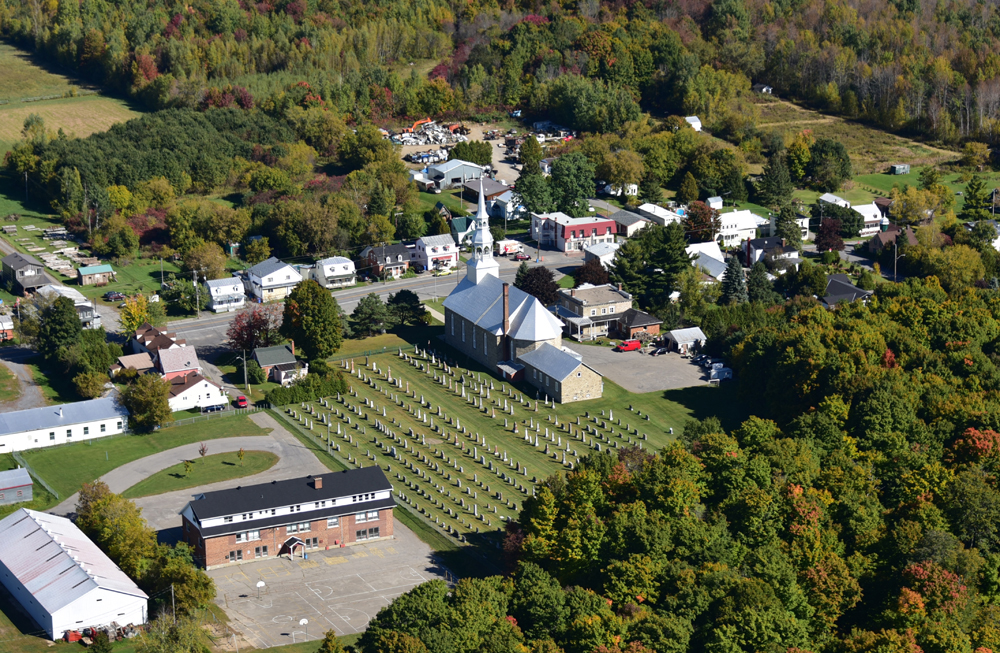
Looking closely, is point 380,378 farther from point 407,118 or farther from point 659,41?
point 659,41

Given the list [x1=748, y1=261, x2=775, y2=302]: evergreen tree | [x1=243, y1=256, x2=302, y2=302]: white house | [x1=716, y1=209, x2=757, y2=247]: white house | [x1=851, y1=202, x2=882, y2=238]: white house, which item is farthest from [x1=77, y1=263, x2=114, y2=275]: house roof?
[x1=851, y1=202, x2=882, y2=238]: white house

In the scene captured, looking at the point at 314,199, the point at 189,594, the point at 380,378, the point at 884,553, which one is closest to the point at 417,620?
the point at 189,594

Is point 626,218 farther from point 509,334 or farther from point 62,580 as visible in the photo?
point 62,580

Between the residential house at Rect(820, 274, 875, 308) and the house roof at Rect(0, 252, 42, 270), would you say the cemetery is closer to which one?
the residential house at Rect(820, 274, 875, 308)

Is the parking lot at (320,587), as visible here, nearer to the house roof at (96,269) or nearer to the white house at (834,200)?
the house roof at (96,269)

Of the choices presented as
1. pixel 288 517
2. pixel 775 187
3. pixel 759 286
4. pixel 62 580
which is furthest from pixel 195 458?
pixel 775 187
